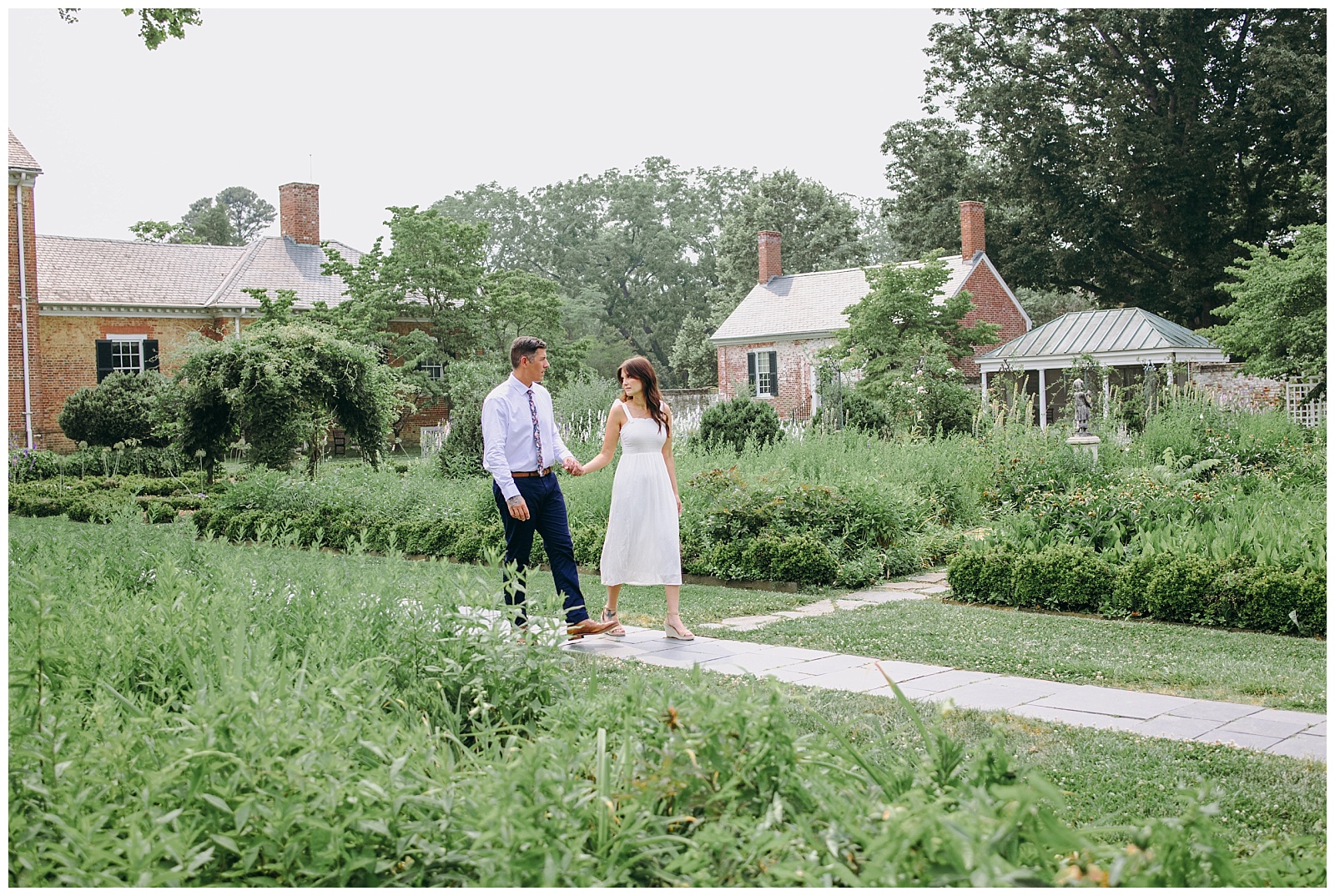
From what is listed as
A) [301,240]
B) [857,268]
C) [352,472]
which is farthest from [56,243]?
[857,268]

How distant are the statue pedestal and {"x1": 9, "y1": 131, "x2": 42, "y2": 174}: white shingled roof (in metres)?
24.7

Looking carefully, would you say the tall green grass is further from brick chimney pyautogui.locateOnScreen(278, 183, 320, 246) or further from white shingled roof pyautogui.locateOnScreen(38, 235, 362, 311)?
brick chimney pyautogui.locateOnScreen(278, 183, 320, 246)

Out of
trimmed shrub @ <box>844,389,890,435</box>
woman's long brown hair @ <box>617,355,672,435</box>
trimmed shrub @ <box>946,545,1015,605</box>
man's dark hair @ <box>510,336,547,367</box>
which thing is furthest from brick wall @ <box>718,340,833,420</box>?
man's dark hair @ <box>510,336,547,367</box>

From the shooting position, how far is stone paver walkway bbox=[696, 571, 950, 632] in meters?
7.32

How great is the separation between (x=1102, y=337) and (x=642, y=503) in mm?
26013

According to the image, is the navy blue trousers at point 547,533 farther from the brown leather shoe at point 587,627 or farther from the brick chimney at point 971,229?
the brick chimney at point 971,229

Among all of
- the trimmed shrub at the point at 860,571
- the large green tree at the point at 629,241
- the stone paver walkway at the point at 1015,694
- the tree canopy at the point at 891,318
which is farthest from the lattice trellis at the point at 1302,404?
the large green tree at the point at 629,241

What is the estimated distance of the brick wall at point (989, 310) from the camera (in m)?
33.1

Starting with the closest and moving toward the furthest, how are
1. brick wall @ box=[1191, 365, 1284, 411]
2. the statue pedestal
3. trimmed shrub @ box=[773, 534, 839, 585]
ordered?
trimmed shrub @ box=[773, 534, 839, 585] < the statue pedestal < brick wall @ box=[1191, 365, 1284, 411]

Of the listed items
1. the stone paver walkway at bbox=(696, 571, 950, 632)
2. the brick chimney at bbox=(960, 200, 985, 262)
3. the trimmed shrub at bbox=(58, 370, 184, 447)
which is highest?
the brick chimney at bbox=(960, 200, 985, 262)

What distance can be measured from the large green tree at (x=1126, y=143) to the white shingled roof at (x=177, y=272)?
66.2 ft

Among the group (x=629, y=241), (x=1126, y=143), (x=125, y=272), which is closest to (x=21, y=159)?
(x=125, y=272)

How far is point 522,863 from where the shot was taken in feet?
6.77

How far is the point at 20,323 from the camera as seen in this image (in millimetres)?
26406
